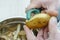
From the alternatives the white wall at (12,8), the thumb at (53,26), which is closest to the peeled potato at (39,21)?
the thumb at (53,26)

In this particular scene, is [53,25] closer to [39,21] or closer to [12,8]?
[39,21]

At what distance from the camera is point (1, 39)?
73 centimetres

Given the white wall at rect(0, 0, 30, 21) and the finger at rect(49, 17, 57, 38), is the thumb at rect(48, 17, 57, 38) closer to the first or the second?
the finger at rect(49, 17, 57, 38)

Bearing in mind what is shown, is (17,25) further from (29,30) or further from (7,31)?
(29,30)

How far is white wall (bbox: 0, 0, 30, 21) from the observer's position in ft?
2.67

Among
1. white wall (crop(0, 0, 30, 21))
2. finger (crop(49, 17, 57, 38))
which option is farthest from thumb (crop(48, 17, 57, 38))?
white wall (crop(0, 0, 30, 21))

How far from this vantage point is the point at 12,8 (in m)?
0.85

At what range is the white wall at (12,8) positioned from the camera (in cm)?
81

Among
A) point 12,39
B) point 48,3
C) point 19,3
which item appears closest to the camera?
point 48,3

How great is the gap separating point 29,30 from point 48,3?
0.44 feet

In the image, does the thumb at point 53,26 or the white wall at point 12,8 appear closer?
the thumb at point 53,26

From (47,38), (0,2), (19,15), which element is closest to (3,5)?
(0,2)

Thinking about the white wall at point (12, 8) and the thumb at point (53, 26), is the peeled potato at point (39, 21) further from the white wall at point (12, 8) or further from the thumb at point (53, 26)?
the white wall at point (12, 8)

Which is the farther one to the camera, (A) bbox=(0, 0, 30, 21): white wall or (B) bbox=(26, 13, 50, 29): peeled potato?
(A) bbox=(0, 0, 30, 21): white wall
